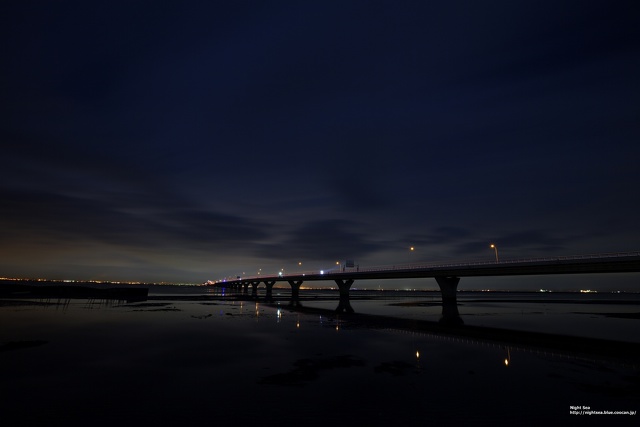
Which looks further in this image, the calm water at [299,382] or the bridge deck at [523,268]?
the bridge deck at [523,268]

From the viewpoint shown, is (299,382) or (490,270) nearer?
(299,382)

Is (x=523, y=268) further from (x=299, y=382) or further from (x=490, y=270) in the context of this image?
(x=299, y=382)

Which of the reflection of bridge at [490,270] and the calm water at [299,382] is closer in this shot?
the calm water at [299,382]

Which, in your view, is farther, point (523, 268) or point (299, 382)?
point (523, 268)

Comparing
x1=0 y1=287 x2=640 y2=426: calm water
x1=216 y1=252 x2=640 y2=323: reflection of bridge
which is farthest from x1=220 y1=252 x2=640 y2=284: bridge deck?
x1=0 y1=287 x2=640 y2=426: calm water

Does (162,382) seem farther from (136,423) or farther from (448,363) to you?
(448,363)

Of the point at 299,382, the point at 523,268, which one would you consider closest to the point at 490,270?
the point at 523,268

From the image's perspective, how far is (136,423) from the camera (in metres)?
10.5

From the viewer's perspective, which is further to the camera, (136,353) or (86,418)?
(136,353)

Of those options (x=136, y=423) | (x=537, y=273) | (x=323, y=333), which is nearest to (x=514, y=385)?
(x=136, y=423)

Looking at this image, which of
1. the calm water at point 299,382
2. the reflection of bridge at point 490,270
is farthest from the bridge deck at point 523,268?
the calm water at point 299,382

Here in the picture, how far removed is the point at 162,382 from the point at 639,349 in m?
31.6

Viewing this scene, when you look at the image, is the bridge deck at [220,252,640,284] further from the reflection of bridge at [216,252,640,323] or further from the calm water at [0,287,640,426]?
the calm water at [0,287,640,426]

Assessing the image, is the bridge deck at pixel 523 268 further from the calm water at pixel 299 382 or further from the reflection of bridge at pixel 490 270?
the calm water at pixel 299 382
